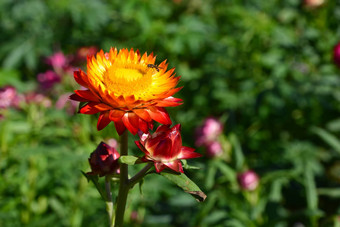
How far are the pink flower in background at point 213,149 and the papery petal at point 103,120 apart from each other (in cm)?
144

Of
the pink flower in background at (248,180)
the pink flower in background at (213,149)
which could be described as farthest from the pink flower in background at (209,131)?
the pink flower in background at (248,180)

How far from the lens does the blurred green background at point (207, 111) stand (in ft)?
6.56

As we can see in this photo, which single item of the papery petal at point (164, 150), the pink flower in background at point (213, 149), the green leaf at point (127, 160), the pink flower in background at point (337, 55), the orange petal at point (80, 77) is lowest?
the pink flower in background at point (213, 149)

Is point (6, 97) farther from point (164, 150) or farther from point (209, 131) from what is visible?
point (164, 150)

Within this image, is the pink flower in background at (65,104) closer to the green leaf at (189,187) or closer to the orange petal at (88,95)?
the orange petal at (88,95)

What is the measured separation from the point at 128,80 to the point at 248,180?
1.23 metres

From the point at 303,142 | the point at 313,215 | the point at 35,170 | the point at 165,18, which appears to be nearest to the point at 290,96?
the point at 303,142

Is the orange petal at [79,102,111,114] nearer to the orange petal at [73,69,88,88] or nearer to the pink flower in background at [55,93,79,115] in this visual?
the orange petal at [73,69,88,88]

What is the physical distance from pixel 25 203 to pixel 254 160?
4.48ft

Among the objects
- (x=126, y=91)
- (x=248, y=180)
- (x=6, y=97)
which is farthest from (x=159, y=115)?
(x=6, y=97)

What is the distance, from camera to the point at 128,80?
109 cm

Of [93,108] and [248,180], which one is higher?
[93,108]

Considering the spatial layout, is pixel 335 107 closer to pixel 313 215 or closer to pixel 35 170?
pixel 313 215

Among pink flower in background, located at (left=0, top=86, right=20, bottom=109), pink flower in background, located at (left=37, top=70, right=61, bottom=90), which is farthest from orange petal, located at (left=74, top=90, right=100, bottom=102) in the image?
pink flower in background, located at (left=37, top=70, right=61, bottom=90)
